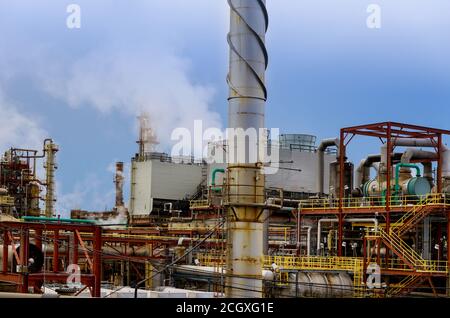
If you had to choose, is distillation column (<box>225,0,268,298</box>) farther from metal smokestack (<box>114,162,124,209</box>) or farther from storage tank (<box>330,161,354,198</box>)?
metal smokestack (<box>114,162,124,209</box>)

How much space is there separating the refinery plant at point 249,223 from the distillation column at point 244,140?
0.03 m

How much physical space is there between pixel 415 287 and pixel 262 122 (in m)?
15.9

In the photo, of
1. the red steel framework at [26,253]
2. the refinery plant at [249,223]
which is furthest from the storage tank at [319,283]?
the red steel framework at [26,253]

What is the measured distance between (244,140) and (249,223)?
242 centimetres

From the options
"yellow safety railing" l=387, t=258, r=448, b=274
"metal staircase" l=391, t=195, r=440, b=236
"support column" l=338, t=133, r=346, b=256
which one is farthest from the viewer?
"support column" l=338, t=133, r=346, b=256

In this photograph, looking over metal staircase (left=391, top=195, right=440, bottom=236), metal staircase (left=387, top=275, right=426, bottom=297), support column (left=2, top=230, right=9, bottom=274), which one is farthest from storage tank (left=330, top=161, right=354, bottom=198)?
support column (left=2, top=230, right=9, bottom=274)

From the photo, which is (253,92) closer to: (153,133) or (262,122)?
(262,122)

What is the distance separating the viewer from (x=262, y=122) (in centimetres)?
1980

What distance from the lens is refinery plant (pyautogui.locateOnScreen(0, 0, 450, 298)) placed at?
Result: 1969 centimetres

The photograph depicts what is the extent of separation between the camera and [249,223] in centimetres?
1973

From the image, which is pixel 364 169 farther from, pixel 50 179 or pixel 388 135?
pixel 50 179

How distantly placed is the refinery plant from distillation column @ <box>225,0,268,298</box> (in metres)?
0.03

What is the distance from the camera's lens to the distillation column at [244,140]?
19422 mm
